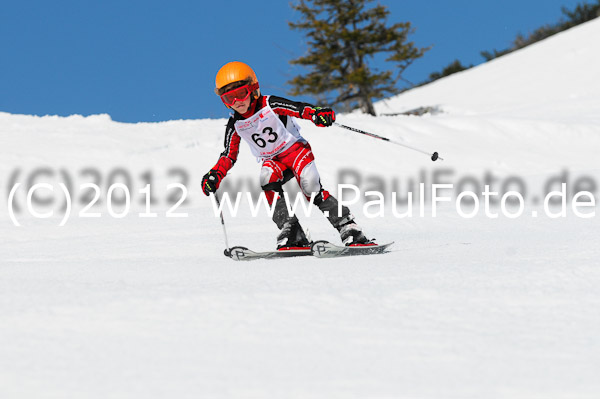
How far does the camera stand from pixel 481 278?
3.39m

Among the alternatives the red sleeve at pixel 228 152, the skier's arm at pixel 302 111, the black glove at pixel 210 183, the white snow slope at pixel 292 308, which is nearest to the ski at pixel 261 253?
the white snow slope at pixel 292 308

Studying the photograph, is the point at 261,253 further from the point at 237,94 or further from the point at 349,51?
the point at 349,51

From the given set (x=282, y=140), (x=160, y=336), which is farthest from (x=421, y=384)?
(x=282, y=140)

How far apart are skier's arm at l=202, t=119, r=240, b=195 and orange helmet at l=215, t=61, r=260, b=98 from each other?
0.38 metres

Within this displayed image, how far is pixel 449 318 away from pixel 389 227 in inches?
156

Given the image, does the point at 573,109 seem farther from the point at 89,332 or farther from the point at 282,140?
the point at 89,332

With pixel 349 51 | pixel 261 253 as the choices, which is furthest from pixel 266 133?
pixel 349 51

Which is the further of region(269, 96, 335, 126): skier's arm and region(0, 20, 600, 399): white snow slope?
region(269, 96, 335, 126): skier's arm

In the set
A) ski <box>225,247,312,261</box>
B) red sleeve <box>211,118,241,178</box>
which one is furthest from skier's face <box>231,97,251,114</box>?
ski <box>225,247,312,261</box>

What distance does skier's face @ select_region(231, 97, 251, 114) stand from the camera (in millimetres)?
4562

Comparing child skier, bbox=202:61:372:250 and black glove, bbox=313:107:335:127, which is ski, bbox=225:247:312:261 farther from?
black glove, bbox=313:107:335:127

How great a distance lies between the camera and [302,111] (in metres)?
4.61

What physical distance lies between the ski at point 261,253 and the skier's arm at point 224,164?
48cm

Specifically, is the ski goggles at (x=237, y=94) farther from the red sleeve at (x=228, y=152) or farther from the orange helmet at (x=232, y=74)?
the red sleeve at (x=228, y=152)
